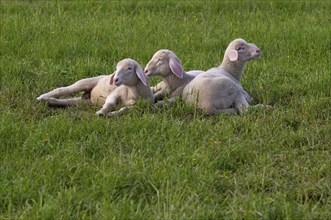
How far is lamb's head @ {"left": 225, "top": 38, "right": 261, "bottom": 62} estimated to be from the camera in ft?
25.5

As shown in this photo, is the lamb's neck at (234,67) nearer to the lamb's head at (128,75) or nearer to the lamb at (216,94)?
the lamb at (216,94)

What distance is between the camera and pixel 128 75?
729cm

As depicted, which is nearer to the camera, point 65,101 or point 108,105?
point 108,105

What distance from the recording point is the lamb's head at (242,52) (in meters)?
7.78

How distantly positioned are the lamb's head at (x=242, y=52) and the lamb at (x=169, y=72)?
1.39 feet

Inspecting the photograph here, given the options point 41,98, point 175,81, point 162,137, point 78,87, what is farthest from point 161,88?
point 162,137

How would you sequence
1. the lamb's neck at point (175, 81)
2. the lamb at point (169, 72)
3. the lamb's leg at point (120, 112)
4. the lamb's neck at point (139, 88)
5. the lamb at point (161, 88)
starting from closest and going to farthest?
the lamb's leg at point (120, 112) → the lamb's neck at point (139, 88) → the lamb at point (169, 72) → the lamb's neck at point (175, 81) → the lamb at point (161, 88)

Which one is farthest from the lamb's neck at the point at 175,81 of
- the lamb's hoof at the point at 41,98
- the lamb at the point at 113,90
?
the lamb's hoof at the point at 41,98

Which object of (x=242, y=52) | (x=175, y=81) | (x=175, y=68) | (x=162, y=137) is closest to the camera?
(x=162, y=137)

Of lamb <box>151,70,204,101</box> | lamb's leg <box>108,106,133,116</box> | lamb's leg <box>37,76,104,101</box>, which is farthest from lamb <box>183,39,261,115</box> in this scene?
lamb's leg <box>37,76,104,101</box>

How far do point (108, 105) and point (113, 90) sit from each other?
37cm

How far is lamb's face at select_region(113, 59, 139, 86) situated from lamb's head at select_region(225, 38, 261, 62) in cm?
102

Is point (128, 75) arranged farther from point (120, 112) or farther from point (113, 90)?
point (113, 90)

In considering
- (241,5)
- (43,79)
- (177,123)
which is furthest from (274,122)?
(241,5)
